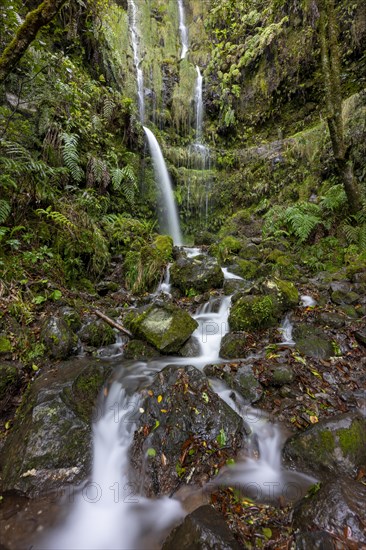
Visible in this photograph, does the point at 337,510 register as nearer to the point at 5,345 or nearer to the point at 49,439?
the point at 49,439

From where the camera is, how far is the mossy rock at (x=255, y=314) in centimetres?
379

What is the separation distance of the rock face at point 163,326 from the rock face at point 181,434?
94 centimetres

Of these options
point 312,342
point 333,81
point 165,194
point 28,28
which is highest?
A: point 333,81

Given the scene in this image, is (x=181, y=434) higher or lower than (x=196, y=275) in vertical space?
lower

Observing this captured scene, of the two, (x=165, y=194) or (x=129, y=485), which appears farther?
(x=165, y=194)

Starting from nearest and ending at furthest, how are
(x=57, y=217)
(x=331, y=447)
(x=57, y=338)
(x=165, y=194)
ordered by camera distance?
(x=331, y=447), (x=57, y=338), (x=57, y=217), (x=165, y=194)

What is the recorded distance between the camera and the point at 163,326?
11.9 ft

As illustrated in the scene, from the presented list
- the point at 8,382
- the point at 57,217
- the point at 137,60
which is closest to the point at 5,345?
the point at 8,382

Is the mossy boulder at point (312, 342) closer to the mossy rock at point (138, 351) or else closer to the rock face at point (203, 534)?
the mossy rock at point (138, 351)

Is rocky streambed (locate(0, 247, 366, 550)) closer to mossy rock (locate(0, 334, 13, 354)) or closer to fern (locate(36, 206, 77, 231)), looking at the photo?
mossy rock (locate(0, 334, 13, 354))

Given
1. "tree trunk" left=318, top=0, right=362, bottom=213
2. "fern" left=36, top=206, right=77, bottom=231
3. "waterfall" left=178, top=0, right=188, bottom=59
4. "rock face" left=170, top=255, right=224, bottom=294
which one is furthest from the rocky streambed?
"waterfall" left=178, top=0, right=188, bottom=59

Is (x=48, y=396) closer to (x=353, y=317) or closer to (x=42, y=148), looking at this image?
(x=353, y=317)

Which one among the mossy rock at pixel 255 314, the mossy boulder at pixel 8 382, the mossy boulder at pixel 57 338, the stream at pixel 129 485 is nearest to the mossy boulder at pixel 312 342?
the mossy rock at pixel 255 314

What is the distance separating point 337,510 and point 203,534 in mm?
790
